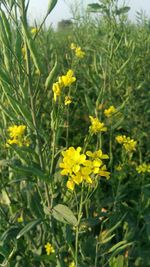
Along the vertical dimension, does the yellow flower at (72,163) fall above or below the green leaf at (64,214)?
above

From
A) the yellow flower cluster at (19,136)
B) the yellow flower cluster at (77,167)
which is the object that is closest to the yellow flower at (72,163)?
the yellow flower cluster at (77,167)

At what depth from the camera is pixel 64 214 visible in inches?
37.7

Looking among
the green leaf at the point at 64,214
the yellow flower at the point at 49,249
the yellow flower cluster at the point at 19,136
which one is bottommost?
the yellow flower at the point at 49,249

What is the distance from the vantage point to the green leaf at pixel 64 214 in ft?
3.09

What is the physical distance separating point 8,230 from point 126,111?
3.48 feet

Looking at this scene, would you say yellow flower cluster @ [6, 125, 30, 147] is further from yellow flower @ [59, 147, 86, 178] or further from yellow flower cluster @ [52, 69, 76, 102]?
yellow flower @ [59, 147, 86, 178]

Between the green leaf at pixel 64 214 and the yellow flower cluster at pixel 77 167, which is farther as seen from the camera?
Answer: the green leaf at pixel 64 214

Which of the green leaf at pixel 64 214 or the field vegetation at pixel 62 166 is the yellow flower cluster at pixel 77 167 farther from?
the green leaf at pixel 64 214

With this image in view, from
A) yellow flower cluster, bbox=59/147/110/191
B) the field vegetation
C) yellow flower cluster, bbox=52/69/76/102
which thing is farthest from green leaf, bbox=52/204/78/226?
yellow flower cluster, bbox=52/69/76/102

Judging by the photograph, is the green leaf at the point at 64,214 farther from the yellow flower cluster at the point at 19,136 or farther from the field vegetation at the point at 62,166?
the yellow flower cluster at the point at 19,136

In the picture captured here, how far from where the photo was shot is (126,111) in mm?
2014

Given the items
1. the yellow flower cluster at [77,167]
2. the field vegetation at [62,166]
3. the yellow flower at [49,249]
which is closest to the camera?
the yellow flower cluster at [77,167]

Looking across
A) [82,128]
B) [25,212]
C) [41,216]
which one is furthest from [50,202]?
[82,128]

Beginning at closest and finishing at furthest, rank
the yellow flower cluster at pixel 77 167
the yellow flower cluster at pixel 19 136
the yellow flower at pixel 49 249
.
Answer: the yellow flower cluster at pixel 77 167
the yellow flower cluster at pixel 19 136
the yellow flower at pixel 49 249
